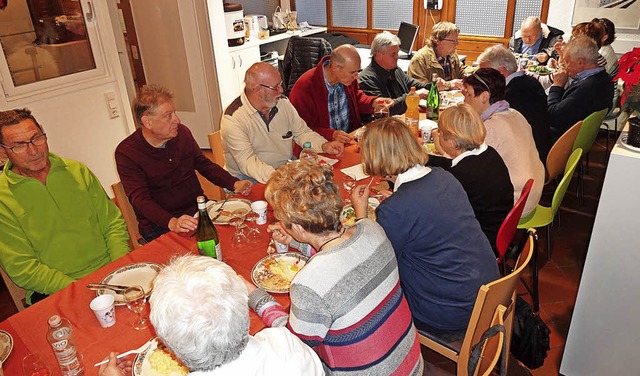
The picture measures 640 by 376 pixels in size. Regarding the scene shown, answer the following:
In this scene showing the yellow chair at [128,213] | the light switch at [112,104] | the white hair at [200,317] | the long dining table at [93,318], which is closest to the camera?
the white hair at [200,317]

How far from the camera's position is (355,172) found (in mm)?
2613

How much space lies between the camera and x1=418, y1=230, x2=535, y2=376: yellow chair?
155 centimetres

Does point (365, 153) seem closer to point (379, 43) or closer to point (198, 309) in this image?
point (198, 309)

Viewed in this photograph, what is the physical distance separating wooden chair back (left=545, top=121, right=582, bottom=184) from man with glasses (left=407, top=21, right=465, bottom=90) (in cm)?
146

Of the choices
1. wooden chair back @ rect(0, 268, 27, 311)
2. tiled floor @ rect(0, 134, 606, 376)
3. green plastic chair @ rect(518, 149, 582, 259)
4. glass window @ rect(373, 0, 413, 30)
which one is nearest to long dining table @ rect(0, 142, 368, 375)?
wooden chair back @ rect(0, 268, 27, 311)

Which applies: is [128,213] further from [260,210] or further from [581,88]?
[581,88]

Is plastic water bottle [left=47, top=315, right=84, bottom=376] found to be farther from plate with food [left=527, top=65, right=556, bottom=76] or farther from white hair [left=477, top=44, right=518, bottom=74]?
plate with food [left=527, top=65, right=556, bottom=76]

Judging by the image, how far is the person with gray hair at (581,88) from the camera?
3.44 m

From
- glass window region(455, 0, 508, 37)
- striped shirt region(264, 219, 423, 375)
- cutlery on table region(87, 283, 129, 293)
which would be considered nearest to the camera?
striped shirt region(264, 219, 423, 375)

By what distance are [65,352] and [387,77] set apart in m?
3.37

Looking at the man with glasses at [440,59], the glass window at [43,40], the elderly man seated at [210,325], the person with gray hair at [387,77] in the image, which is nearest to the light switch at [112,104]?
the glass window at [43,40]

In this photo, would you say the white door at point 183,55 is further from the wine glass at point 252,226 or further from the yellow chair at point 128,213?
the wine glass at point 252,226

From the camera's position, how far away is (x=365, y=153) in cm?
197

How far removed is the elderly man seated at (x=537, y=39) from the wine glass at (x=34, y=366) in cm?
503
